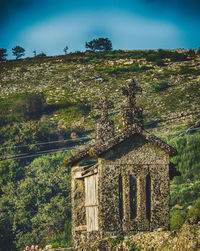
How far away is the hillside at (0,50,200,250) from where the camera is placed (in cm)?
3875

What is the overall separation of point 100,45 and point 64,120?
34532 millimetres

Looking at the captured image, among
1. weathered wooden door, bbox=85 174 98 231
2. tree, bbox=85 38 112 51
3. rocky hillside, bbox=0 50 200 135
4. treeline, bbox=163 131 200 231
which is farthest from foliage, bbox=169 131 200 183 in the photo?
tree, bbox=85 38 112 51

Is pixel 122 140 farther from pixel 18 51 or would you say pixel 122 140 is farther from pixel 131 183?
pixel 18 51

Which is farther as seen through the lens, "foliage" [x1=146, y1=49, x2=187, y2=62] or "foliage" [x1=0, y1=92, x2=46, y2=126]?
"foliage" [x1=146, y1=49, x2=187, y2=62]

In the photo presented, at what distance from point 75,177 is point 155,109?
4664cm

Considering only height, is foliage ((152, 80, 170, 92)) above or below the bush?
above

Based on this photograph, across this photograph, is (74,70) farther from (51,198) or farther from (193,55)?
(51,198)

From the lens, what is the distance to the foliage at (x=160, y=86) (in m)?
63.1

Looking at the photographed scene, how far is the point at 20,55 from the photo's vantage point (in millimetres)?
94000

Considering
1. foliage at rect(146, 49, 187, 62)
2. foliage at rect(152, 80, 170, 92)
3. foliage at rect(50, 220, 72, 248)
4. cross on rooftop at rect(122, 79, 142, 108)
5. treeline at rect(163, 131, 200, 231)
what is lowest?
foliage at rect(50, 220, 72, 248)

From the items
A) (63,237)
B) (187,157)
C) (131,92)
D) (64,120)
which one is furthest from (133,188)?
(64,120)

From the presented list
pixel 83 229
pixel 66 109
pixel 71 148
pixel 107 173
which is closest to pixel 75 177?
pixel 83 229

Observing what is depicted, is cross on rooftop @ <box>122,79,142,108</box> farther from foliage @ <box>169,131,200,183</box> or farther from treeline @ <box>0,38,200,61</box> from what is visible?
treeline @ <box>0,38,200,61</box>

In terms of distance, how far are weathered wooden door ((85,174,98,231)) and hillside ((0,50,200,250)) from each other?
14309 millimetres
